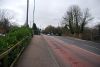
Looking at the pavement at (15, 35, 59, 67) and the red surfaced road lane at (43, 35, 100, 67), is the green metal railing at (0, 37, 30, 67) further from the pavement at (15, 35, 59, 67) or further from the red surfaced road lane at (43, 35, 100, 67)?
the red surfaced road lane at (43, 35, 100, 67)

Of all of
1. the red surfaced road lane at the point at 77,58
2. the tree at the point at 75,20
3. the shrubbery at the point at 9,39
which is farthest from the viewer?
the tree at the point at 75,20

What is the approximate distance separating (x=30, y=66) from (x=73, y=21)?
8243cm

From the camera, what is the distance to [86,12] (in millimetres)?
92562

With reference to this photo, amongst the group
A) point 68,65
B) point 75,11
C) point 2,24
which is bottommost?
point 68,65

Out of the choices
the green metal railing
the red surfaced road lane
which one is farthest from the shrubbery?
the red surfaced road lane

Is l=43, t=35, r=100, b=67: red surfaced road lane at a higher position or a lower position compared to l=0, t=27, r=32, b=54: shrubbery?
lower

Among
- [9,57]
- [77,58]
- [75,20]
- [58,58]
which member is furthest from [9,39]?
[75,20]

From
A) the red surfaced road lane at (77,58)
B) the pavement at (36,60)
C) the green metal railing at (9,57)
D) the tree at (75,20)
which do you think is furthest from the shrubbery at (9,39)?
the tree at (75,20)

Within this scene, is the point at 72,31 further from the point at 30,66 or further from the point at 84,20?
the point at 30,66

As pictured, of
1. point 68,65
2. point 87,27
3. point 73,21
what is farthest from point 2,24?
point 68,65

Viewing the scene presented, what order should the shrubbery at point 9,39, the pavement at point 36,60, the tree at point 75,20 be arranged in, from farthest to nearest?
the tree at point 75,20, the pavement at point 36,60, the shrubbery at point 9,39

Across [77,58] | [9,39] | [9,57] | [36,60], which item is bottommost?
[77,58]

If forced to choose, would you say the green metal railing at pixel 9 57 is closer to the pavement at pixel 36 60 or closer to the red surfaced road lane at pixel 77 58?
the pavement at pixel 36 60

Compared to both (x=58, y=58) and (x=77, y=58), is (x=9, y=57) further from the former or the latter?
(x=77, y=58)
